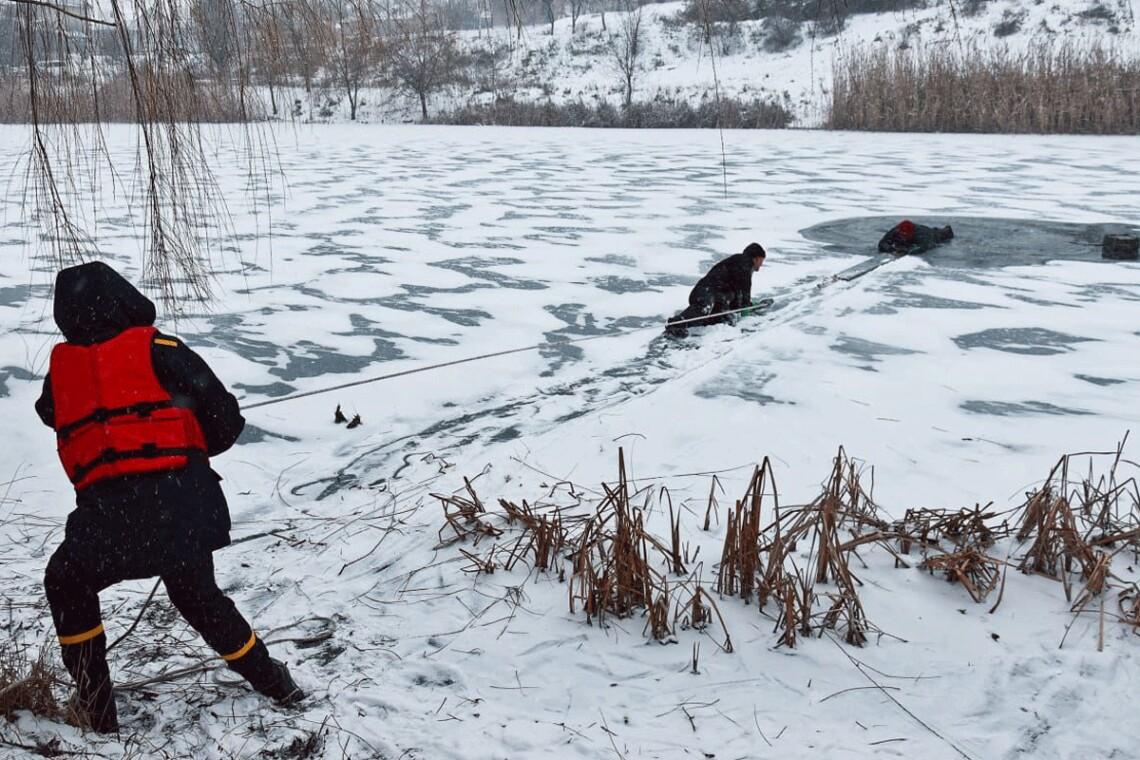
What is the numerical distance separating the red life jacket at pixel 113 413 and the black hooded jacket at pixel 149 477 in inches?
1.1

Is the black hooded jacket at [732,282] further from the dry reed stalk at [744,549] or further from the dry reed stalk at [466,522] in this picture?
the dry reed stalk at [744,549]

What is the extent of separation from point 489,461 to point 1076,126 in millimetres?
17081

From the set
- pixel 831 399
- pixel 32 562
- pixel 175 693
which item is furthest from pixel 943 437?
pixel 32 562

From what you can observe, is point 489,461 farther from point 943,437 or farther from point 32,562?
point 943,437

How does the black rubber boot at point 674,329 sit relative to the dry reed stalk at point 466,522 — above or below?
above

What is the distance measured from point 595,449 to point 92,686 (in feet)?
8.14

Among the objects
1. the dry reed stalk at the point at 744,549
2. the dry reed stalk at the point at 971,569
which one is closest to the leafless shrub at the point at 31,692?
the dry reed stalk at the point at 744,549

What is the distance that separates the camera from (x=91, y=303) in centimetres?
219

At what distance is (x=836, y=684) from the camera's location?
2.57 meters

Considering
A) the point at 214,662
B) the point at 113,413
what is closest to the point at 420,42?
the point at 113,413

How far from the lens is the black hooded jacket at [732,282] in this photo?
20.6 feet

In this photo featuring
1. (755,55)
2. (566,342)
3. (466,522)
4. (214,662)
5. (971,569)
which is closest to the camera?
(214,662)

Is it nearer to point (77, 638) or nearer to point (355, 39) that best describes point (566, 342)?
point (355, 39)

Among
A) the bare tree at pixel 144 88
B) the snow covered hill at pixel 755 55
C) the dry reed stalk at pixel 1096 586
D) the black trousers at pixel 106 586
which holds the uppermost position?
the snow covered hill at pixel 755 55
